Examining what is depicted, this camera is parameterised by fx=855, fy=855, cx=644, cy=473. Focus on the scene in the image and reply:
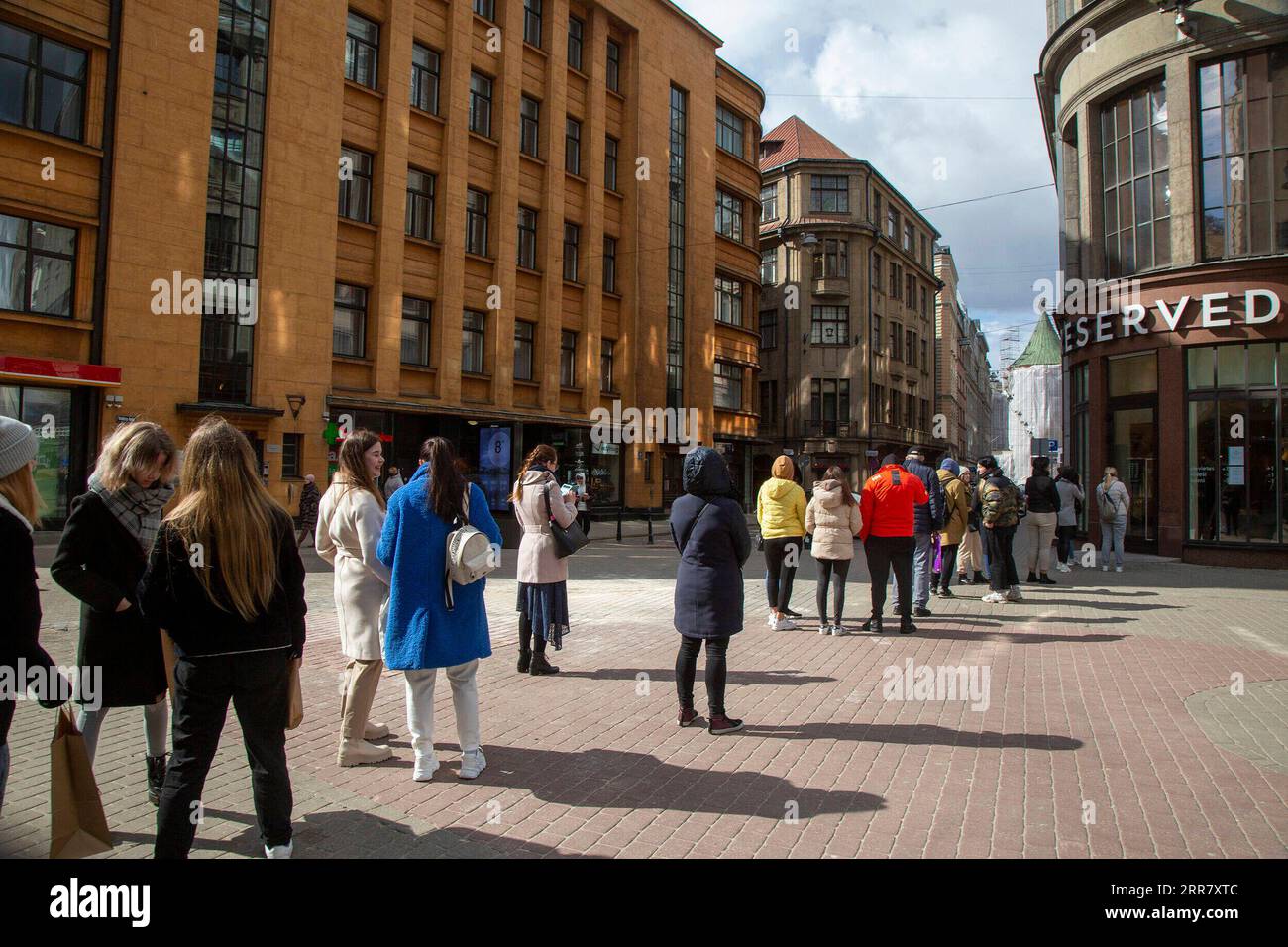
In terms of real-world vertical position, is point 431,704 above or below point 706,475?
below

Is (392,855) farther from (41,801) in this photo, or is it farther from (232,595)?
(41,801)

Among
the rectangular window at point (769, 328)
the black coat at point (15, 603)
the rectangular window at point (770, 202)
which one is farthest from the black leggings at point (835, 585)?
the rectangular window at point (770, 202)

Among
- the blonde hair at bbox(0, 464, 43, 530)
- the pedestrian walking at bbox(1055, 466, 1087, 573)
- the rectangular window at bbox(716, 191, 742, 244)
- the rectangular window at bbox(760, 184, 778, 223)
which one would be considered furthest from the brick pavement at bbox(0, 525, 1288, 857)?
the rectangular window at bbox(760, 184, 778, 223)

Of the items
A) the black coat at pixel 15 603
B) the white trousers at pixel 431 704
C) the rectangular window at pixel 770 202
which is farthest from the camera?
the rectangular window at pixel 770 202

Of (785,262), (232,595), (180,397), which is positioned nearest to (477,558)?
(232,595)

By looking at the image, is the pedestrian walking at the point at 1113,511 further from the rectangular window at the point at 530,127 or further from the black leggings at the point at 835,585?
the rectangular window at the point at 530,127

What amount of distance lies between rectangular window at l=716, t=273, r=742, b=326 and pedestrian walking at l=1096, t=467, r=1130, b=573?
21.9 m

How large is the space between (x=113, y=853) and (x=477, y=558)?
208 cm

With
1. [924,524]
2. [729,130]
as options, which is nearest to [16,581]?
[924,524]

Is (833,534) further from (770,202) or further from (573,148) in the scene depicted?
(770,202)

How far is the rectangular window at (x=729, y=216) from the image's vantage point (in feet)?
121

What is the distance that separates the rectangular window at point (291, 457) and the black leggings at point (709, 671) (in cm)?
1782

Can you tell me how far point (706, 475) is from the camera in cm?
593

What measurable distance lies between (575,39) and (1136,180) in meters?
19.3
